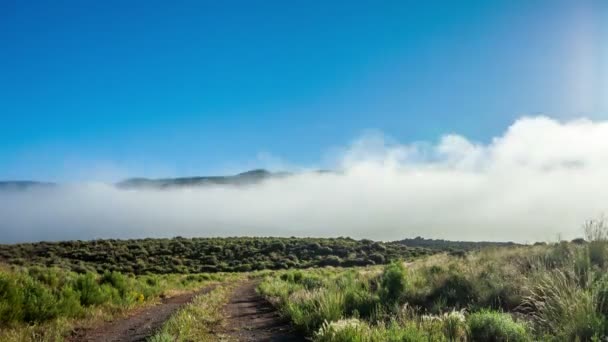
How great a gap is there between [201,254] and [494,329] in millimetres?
65578

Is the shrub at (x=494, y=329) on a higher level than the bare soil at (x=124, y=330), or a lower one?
higher

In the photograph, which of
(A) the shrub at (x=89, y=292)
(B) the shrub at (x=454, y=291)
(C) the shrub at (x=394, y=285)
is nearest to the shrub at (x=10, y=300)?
(A) the shrub at (x=89, y=292)

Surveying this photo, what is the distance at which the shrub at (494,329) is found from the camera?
7055 millimetres

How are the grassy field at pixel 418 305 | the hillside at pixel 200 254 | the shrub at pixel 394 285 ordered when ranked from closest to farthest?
the grassy field at pixel 418 305 < the shrub at pixel 394 285 < the hillside at pixel 200 254

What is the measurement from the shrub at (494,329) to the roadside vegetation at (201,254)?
48.6 m

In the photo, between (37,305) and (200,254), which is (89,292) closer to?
(37,305)

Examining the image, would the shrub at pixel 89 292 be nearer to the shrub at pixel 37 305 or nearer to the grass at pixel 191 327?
the shrub at pixel 37 305

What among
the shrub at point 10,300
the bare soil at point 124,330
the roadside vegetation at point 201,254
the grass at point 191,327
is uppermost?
the shrub at point 10,300

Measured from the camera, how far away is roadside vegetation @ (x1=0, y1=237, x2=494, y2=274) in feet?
185

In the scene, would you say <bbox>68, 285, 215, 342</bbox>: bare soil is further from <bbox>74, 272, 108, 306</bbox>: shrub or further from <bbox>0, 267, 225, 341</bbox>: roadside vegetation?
<bbox>74, 272, 108, 306</bbox>: shrub

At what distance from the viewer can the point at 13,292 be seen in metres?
11.9

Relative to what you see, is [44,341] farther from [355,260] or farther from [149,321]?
[355,260]

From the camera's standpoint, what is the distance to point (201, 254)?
69188mm

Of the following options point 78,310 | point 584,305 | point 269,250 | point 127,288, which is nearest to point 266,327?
point 78,310
